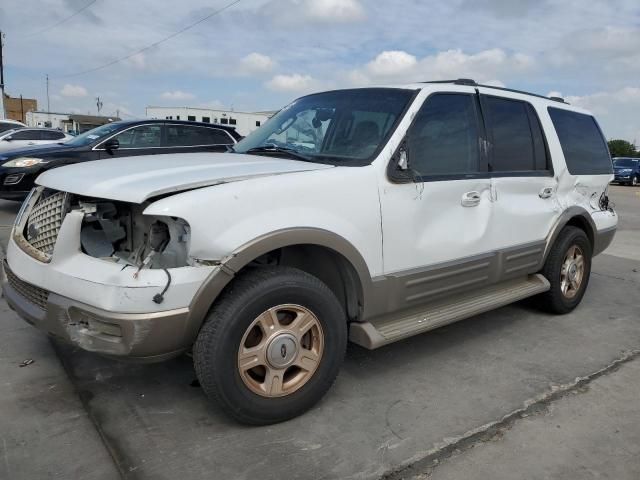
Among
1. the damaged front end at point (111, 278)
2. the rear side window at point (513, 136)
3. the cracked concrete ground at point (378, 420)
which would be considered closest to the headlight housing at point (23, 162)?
the cracked concrete ground at point (378, 420)

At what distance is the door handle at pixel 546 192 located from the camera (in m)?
4.45

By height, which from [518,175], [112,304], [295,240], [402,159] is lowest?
[112,304]

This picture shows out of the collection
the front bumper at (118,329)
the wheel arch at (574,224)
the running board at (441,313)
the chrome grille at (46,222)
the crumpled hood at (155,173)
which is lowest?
the running board at (441,313)

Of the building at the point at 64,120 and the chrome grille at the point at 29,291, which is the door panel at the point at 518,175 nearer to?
the chrome grille at the point at 29,291

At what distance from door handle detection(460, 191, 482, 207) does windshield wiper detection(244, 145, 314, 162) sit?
3.61 feet

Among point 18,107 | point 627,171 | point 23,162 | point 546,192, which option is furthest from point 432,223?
point 18,107

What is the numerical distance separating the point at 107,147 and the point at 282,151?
571 cm

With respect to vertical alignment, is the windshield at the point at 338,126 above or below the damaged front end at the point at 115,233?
above

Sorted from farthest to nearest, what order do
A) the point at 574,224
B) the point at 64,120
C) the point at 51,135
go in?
1. the point at 64,120
2. the point at 51,135
3. the point at 574,224

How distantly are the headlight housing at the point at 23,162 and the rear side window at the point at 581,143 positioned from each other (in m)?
7.27

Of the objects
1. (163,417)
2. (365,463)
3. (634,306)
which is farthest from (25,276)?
(634,306)

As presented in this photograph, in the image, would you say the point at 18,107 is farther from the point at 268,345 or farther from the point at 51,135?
the point at 268,345

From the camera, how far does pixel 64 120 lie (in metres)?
64.2

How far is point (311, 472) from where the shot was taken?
8.33 feet
